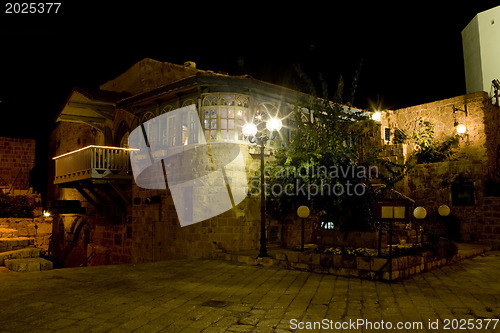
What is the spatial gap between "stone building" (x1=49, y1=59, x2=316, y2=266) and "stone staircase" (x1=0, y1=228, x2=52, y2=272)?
4.32m

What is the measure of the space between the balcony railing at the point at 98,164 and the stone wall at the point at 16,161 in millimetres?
10444

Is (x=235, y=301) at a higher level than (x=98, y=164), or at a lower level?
lower

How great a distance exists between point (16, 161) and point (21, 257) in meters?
17.2

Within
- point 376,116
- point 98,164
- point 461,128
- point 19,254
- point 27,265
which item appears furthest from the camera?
point 376,116

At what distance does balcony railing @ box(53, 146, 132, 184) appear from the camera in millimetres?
15430

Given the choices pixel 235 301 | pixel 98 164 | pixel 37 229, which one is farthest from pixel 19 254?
pixel 37 229

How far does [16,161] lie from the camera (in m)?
24.9

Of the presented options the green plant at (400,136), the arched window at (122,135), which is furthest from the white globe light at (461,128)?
the arched window at (122,135)

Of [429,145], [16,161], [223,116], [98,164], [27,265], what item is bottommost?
[27,265]

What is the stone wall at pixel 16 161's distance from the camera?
24.6 metres

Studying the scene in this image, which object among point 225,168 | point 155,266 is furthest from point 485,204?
point 155,266

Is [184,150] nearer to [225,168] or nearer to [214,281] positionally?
[225,168]

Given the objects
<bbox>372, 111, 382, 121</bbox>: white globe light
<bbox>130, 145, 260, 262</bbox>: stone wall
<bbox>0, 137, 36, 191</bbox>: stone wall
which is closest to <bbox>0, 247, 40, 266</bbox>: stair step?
<bbox>130, 145, 260, 262</bbox>: stone wall

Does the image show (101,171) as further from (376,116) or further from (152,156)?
(376,116)
